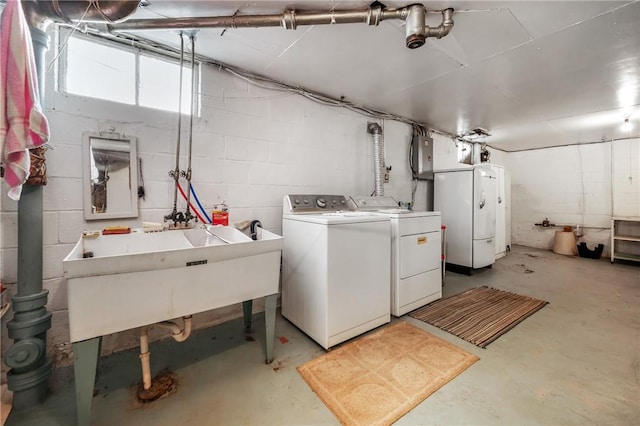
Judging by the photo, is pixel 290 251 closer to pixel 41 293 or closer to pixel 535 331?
pixel 41 293

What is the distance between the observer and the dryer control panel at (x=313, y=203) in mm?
2326

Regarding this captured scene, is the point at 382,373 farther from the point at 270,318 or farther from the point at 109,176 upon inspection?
the point at 109,176

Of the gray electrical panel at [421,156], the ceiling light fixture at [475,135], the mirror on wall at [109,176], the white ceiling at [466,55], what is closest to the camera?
the white ceiling at [466,55]

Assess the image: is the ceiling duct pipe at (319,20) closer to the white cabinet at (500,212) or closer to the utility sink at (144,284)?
the utility sink at (144,284)

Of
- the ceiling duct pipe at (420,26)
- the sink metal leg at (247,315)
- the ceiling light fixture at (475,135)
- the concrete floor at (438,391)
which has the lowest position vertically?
the concrete floor at (438,391)

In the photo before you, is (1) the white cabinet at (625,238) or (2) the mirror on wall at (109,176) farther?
(1) the white cabinet at (625,238)

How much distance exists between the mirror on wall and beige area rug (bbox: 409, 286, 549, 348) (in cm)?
262

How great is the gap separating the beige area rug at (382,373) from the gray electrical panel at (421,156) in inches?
99.7

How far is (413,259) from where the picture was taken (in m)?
2.37

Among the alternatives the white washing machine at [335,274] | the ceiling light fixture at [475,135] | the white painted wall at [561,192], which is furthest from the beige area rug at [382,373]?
the white painted wall at [561,192]

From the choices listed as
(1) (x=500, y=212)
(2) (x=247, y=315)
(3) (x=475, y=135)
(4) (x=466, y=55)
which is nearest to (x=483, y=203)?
(1) (x=500, y=212)

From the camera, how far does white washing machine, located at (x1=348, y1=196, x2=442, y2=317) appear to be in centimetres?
226

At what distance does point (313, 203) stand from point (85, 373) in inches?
73.8

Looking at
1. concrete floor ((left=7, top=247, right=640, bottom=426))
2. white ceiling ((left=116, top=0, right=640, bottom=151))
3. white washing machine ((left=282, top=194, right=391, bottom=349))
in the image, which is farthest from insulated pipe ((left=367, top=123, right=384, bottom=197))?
concrete floor ((left=7, top=247, right=640, bottom=426))
